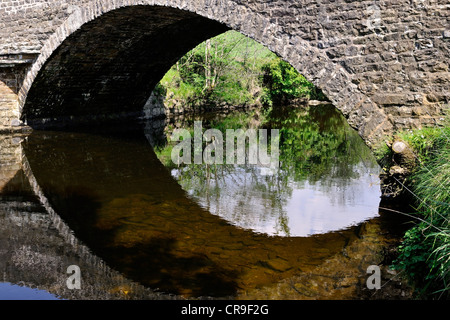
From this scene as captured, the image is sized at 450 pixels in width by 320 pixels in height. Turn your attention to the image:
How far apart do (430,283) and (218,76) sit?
52.5ft

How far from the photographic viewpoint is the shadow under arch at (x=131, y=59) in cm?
560

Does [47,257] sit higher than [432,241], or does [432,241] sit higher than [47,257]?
[432,241]

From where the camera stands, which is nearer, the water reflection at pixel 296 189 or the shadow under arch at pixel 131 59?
the water reflection at pixel 296 189

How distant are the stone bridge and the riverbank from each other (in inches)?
19.4

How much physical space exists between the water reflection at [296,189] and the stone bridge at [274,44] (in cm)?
100

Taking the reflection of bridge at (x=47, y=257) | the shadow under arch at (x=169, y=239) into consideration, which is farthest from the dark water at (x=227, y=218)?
the reflection of bridge at (x=47, y=257)

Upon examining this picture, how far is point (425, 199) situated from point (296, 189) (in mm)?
2706

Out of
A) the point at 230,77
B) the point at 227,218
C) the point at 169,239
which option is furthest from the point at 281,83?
the point at 169,239

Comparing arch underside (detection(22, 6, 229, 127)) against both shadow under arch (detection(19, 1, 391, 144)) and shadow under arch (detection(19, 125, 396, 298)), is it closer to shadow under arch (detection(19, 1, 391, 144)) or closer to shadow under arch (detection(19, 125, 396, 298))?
shadow under arch (detection(19, 1, 391, 144))

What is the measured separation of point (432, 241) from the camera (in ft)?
11.5

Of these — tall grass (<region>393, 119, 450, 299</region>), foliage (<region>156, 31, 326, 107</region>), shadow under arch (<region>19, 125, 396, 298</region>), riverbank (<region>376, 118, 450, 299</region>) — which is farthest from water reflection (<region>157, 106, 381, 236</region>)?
foliage (<region>156, 31, 326, 107</region>)

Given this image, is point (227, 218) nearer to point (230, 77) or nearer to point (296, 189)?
point (296, 189)

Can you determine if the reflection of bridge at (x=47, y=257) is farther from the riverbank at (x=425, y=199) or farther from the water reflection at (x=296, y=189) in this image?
the riverbank at (x=425, y=199)

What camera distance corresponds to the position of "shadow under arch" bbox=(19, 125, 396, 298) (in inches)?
139
